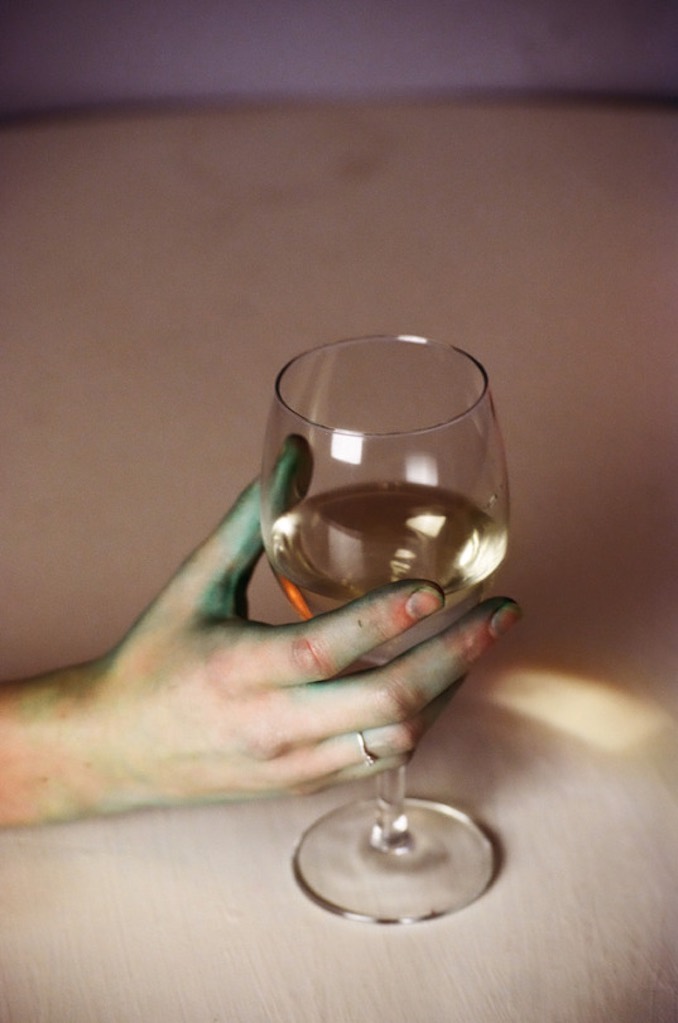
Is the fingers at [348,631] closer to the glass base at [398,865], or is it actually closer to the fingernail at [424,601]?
the fingernail at [424,601]

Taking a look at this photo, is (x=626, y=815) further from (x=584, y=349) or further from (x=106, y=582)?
(x=584, y=349)

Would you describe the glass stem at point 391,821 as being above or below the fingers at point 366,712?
below

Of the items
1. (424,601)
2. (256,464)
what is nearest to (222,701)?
(424,601)

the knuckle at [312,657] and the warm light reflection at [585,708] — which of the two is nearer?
the knuckle at [312,657]

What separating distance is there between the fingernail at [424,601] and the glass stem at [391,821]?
0.46 ft

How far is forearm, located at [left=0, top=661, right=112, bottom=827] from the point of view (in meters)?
0.62

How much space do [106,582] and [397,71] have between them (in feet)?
3.39

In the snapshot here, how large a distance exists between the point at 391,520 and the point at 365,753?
10cm

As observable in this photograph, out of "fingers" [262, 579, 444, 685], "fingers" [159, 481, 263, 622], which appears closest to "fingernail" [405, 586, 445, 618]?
"fingers" [262, 579, 444, 685]

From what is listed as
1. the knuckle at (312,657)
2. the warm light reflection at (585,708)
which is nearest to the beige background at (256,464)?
the warm light reflection at (585,708)

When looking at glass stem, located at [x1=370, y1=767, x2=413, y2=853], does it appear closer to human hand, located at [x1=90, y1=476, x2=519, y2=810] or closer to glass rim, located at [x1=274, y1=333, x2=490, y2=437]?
human hand, located at [x1=90, y1=476, x2=519, y2=810]

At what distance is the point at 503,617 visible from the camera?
536mm

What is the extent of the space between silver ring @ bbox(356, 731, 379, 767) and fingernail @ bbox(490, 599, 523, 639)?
78 millimetres

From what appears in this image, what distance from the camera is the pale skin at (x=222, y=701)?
0.54m
